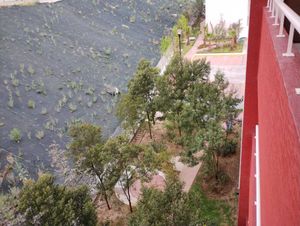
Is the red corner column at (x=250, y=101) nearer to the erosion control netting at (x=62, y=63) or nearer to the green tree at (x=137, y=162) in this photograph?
the green tree at (x=137, y=162)

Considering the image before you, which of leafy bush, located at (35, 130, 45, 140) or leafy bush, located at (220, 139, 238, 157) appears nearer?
leafy bush, located at (220, 139, 238, 157)

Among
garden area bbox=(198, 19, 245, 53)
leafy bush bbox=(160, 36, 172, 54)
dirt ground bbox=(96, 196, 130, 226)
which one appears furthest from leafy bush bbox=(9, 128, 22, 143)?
garden area bbox=(198, 19, 245, 53)

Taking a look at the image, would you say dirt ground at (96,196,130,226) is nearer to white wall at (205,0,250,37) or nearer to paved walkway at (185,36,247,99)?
paved walkway at (185,36,247,99)

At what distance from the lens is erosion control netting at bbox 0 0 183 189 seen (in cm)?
1316

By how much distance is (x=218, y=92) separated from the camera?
32.8ft

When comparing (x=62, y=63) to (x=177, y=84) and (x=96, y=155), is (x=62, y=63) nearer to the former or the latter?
(x=177, y=84)

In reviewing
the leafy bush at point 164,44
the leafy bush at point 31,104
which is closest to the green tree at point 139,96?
the leafy bush at point 31,104

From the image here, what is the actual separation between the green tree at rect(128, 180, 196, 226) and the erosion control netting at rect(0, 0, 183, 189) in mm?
6036

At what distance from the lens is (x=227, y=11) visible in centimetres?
2203

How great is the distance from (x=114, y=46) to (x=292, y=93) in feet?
64.1

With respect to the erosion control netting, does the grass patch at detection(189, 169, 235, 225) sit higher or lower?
lower

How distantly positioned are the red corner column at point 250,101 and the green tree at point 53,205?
12.0 feet

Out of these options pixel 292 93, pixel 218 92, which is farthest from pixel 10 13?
pixel 292 93

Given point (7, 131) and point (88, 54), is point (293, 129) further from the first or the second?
point (88, 54)
